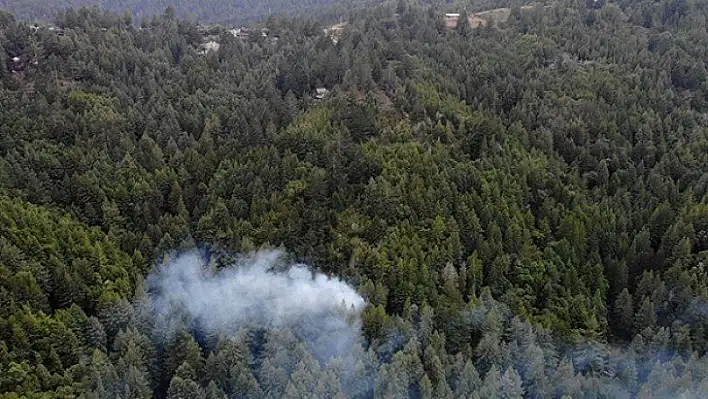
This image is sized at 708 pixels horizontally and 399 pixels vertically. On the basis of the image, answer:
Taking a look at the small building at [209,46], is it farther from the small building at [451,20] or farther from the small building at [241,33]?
the small building at [451,20]

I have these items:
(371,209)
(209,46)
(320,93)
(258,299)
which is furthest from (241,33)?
(258,299)

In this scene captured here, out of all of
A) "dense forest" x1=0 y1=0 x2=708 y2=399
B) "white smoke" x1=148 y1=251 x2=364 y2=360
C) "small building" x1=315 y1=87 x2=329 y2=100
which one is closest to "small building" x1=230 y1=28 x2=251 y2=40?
"dense forest" x1=0 y1=0 x2=708 y2=399

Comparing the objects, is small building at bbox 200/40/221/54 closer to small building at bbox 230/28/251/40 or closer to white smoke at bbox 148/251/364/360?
small building at bbox 230/28/251/40

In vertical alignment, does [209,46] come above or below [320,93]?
below

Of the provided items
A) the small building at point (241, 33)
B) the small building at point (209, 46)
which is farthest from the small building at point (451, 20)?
the small building at point (209, 46)

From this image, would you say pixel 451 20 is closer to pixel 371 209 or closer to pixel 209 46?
pixel 209 46

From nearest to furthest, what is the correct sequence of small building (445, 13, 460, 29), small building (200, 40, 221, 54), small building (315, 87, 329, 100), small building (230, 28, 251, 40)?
1. small building (315, 87, 329, 100)
2. small building (200, 40, 221, 54)
3. small building (230, 28, 251, 40)
4. small building (445, 13, 460, 29)

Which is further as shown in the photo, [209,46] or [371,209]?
[209,46]
